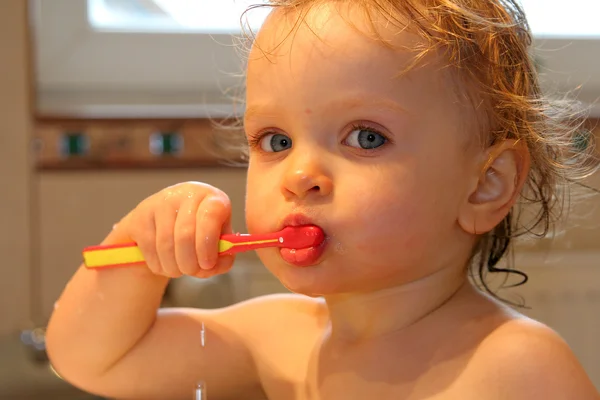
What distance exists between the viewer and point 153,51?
1424 millimetres

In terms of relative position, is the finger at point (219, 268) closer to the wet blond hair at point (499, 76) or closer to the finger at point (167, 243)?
the finger at point (167, 243)

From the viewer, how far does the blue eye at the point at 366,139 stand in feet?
1.95

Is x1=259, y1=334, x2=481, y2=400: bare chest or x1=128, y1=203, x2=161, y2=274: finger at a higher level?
x1=128, y1=203, x2=161, y2=274: finger

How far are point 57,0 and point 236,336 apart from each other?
0.83m

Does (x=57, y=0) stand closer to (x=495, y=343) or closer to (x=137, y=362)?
(x=137, y=362)

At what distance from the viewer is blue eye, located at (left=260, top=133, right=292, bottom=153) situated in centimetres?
64

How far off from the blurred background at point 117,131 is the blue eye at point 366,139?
25.0 inches

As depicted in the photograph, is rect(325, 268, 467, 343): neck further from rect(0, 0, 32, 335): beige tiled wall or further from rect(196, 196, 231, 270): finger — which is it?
rect(0, 0, 32, 335): beige tiled wall

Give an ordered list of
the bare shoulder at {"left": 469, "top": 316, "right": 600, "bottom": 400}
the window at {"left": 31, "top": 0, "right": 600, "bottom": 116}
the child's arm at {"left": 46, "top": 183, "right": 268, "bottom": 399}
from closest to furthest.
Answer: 1. the bare shoulder at {"left": 469, "top": 316, "right": 600, "bottom": 400}
2. the child's arm at {"left": 46, "top": 183, "right": 268, "bottom": 399}
3. the window at {"left": 31, "top": 0, "right": 600, "bottom": 116}

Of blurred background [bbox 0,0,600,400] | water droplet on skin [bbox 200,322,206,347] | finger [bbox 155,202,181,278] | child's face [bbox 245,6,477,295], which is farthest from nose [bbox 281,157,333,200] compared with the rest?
blurred background [bbox 0,0,600,400]

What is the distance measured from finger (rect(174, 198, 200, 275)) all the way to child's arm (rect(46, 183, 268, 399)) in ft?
0.24

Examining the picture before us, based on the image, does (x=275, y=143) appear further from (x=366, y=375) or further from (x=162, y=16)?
(x=162, y=16)

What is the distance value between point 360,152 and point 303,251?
3.1 inches

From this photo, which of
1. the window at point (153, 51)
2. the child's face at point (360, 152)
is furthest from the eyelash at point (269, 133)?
the window at point (153, 51)
